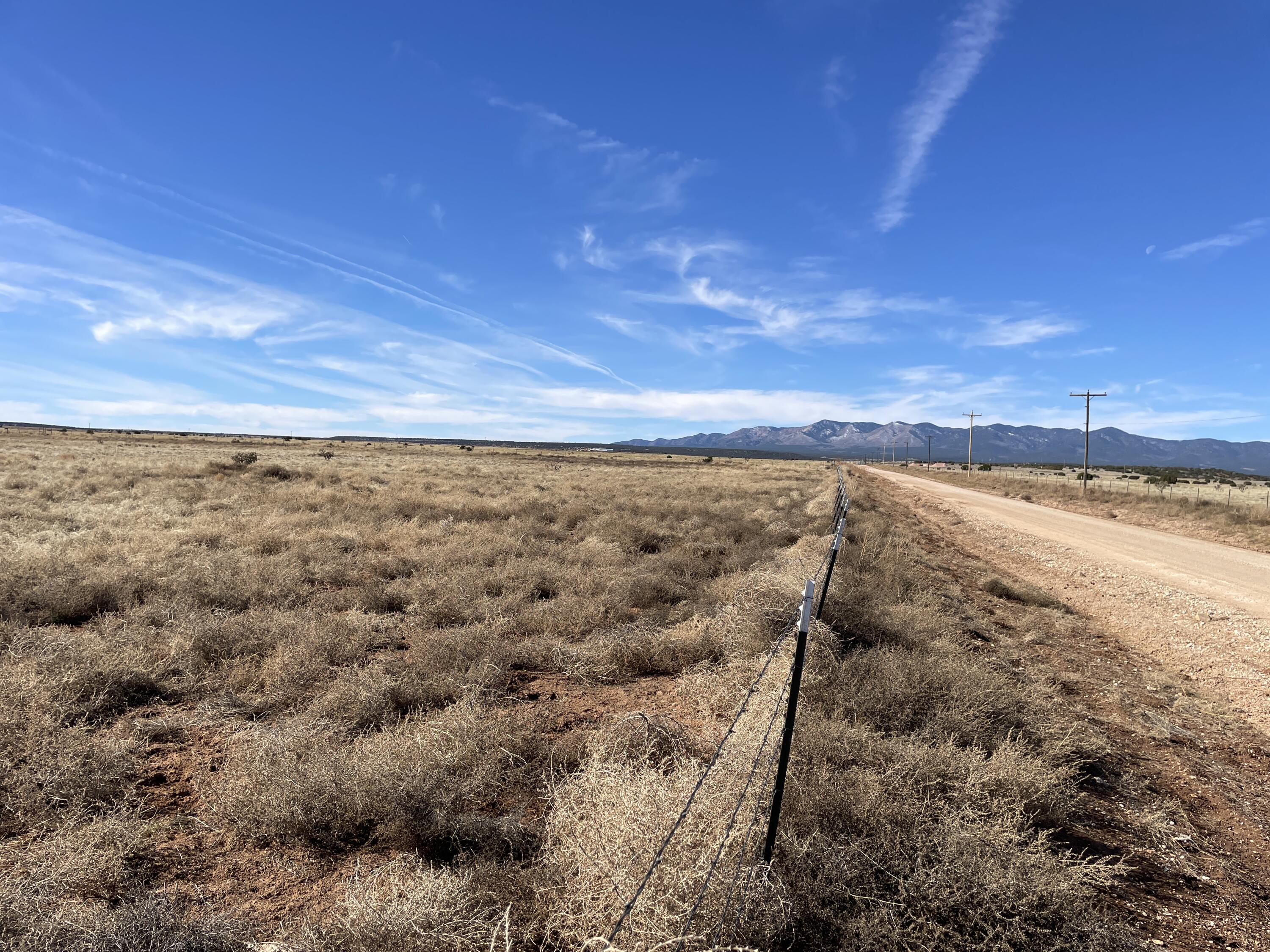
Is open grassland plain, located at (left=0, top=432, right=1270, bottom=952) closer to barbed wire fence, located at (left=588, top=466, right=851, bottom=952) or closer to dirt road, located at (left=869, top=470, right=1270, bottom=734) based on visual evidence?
barbed wire fence, located at (left=588, top=466, right=851, bottom=952)

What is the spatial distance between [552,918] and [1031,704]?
478 centimetres

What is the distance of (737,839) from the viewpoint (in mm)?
2922

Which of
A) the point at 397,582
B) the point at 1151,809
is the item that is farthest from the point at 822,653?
the point at 397,582

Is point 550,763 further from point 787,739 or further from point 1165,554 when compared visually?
point 1165,554

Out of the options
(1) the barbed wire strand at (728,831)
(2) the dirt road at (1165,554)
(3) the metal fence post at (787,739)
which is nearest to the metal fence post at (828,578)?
(1) the barbed wire strand at (728,831)

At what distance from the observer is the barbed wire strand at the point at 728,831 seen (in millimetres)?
2379

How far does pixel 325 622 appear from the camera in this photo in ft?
23.0

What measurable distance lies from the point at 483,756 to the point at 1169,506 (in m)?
29.7

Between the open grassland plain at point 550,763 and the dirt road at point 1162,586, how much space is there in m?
0.89

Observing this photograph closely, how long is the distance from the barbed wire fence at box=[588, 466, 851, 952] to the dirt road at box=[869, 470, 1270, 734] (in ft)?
20.4

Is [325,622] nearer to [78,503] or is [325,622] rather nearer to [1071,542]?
[78,503]

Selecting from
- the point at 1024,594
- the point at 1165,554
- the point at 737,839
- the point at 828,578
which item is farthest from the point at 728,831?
the point at 1165,554

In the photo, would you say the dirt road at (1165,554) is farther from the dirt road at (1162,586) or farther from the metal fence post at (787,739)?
the metal fence post at (787,739)

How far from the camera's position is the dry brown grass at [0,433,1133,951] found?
278 centimetres
